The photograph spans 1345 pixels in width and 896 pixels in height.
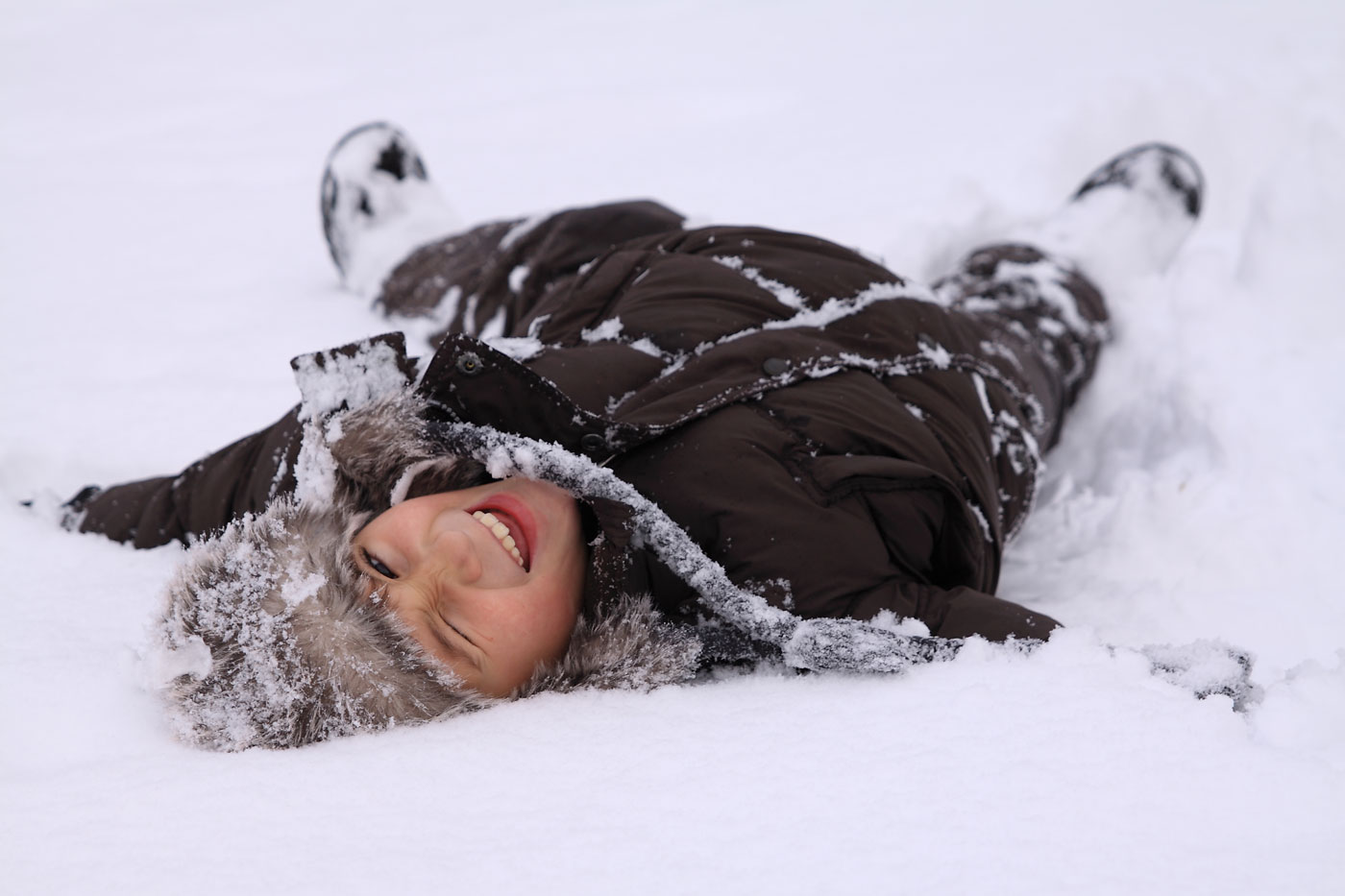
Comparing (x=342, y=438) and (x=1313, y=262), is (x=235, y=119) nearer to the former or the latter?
(x=342, y=438)

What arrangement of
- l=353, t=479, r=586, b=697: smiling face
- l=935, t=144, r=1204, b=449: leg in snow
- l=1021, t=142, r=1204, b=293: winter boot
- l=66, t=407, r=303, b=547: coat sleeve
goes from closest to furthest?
l=353, t=479, r=586, b=697: smiling face, l=66, t=407, r=303, b=547: coat sleeve, l=935, t=144, r=1204, b=449: leg in snow, l=1021, t=142, r=1204, b=293: winter boot

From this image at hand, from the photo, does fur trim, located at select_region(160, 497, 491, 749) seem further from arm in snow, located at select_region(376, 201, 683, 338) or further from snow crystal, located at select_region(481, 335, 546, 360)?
arm in snow, located at select_region(376, 201, 683, 338)

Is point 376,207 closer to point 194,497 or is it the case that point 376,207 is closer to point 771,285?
point 194,497

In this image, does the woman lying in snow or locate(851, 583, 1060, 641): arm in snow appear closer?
the woman lying in snow

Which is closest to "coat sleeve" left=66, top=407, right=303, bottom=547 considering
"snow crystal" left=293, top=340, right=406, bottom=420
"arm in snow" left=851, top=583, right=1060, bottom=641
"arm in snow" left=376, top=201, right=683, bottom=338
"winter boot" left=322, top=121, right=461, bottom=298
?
"snow crystal" left=293, top=340, right=406, bottom=420

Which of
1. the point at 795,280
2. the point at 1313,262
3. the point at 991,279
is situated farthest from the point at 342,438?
the point at 1313,262

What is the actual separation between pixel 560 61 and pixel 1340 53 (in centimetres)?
288

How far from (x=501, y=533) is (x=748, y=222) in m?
1.86

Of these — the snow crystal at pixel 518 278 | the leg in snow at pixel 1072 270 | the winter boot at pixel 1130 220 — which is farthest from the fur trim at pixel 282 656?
the winter boot at pixel 1130 220

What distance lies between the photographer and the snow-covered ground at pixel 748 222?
3.04ft

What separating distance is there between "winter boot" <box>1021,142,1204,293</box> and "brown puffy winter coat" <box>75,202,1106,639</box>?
446 millimetres

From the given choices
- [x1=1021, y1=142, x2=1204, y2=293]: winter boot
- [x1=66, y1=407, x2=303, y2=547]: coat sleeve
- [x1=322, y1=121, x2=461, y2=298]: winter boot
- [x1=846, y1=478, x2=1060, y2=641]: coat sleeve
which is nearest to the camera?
[x1=846, y1=478, x2=1060, y2=641]: coat sleeve

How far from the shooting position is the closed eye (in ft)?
3.97

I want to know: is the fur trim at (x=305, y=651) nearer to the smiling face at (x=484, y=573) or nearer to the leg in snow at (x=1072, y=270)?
the smiling face at (x=484, y=573)
